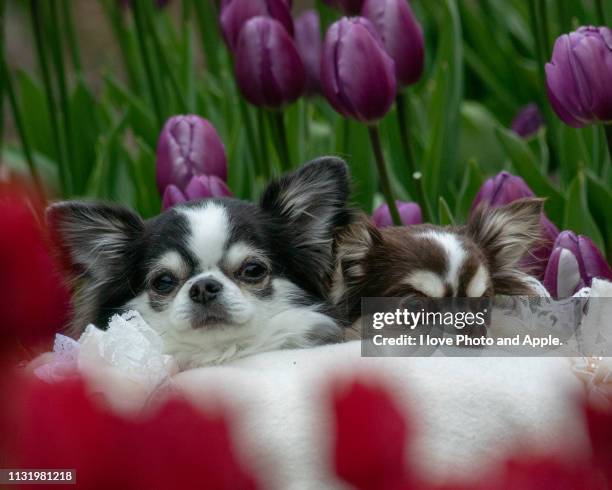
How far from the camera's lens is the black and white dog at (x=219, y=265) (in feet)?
3.06

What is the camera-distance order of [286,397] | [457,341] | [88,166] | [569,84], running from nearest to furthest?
[286,397], [457,341], [569,84], [88,166]

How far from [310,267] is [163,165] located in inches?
14.6

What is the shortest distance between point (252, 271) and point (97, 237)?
0.16m

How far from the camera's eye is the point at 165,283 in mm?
960

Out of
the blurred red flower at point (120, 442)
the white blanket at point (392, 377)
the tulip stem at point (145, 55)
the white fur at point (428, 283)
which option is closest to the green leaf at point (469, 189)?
the white fur at point (428, 283)

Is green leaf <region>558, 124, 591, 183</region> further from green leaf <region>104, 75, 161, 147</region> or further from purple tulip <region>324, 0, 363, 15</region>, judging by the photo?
green leaf <region>104, 75, 161, 147</region>

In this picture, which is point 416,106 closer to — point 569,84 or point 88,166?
point 88,166

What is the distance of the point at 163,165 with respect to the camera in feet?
4.33

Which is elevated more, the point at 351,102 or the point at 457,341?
the point at 351,102

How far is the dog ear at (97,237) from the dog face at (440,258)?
208 millimetres

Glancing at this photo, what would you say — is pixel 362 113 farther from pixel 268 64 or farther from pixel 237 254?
pixel 237 254

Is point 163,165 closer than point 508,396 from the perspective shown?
No

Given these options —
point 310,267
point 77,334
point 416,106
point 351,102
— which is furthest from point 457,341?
point 416,106

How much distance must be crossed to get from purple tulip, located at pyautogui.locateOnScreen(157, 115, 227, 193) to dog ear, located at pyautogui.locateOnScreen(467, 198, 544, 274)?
37 cm
